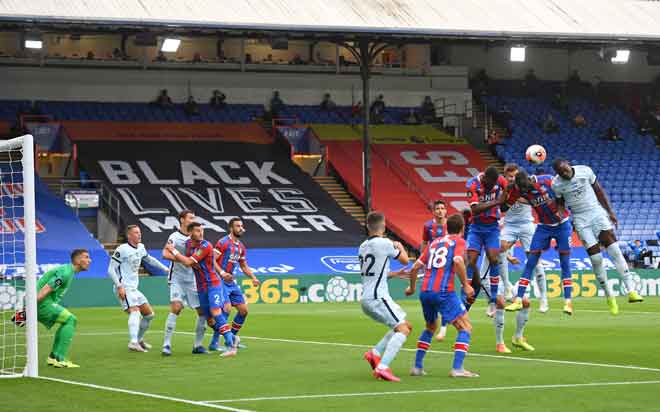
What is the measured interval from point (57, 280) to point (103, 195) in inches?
1217

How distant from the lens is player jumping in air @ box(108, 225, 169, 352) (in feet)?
64.7

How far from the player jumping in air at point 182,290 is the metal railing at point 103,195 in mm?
26576

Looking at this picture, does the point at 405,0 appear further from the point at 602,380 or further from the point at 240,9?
the point at 602,380

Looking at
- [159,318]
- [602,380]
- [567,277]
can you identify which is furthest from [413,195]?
[602,380]

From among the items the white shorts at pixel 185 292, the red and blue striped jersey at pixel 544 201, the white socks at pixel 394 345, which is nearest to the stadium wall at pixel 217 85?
the white shorts at pixel 185 292

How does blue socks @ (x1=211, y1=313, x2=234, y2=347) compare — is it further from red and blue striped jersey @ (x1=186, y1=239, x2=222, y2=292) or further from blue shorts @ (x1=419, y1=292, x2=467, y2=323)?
blue shorts @ (x1=419, y1=292, x2=467, y2=323)

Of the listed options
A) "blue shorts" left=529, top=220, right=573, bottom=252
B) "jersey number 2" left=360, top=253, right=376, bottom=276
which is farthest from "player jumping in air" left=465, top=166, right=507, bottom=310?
"jersey number 2" left=360, top=253, right=376, bottom=276

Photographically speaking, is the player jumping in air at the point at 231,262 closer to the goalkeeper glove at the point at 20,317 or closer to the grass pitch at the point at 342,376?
the grass pitch at the point at 342,376

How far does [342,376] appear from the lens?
49.3 feet

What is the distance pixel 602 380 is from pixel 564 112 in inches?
1849

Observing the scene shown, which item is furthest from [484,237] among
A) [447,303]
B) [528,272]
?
[447,303]

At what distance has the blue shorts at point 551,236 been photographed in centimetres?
1833

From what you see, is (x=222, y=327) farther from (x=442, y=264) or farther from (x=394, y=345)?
(x=442, y=264)

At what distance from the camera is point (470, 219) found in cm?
1888
